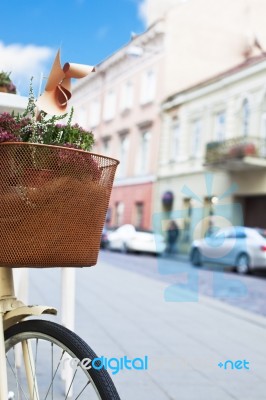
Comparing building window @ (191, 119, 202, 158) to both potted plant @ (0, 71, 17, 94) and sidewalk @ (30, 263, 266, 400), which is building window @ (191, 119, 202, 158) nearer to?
sidewalk @ (30, 263, 266, 400)

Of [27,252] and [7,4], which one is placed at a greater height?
[7,4]

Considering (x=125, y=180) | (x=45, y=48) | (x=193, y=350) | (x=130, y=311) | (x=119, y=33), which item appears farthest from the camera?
(x=125, y=180)

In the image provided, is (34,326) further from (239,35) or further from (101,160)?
(239,35)

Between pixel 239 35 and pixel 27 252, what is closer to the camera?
pixel 27 252

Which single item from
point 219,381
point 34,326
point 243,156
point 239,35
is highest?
point 239,35

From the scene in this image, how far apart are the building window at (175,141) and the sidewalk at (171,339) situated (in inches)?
745

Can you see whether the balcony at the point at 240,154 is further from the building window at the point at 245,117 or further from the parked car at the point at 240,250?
the parked car at the point at 240,250

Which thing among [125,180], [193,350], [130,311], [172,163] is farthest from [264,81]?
[193,350]

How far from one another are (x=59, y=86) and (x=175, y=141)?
26.1m

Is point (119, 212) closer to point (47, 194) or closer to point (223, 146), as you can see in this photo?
point (223, 146)

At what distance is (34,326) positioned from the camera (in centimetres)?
215

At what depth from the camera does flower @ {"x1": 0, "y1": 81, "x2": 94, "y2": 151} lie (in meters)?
2.07

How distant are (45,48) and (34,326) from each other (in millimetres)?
939

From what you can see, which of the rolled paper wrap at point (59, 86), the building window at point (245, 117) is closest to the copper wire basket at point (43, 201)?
the rolled paper wrap at point (59, 86)
